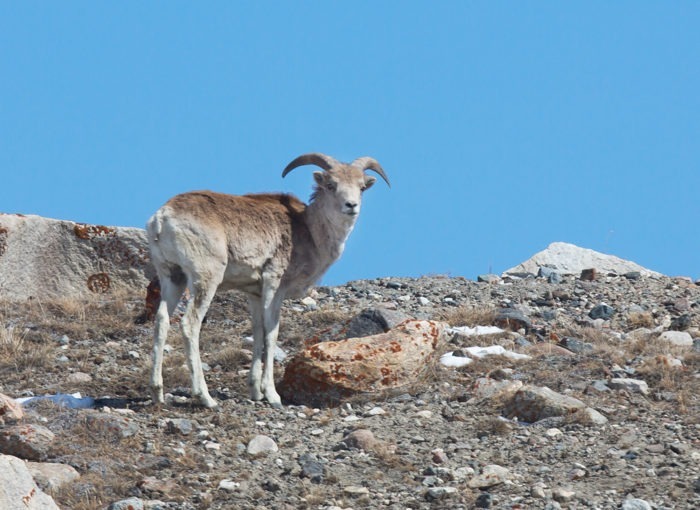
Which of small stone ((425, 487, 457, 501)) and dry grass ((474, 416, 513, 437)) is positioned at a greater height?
dry grass ((474, 416, 513, 437))

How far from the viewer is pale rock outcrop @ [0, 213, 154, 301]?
18844 mm

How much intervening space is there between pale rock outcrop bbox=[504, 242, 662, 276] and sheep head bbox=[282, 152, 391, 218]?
27.8 feet

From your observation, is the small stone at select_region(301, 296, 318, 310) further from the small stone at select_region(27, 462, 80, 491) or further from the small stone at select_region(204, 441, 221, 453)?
the small stone at select_region(27, 462, 80, 491)

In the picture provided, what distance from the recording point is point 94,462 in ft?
34.0

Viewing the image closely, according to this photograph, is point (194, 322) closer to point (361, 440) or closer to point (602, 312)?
point (361, 440)

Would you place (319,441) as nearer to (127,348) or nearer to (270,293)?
(270,293)

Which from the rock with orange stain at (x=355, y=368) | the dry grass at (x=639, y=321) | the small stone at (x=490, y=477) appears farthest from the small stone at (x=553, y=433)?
the dry grass at (x=639, y=321)

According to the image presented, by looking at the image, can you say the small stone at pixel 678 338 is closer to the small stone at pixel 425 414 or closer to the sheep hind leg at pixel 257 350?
the small stone at pixel 425 414

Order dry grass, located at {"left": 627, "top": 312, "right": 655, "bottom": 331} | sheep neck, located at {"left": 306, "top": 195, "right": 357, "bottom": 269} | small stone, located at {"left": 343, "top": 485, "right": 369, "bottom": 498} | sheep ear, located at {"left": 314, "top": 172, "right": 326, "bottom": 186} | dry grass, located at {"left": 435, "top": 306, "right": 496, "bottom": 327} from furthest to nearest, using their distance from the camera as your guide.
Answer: dry grass, located at {"left": 627, "top": 312, "right": 655, "bottom": 331} → dry grass, located at {"left": 435, "top": 306, "right": 496, "bottom": 327} → sheep ear, located at {"left": 314, "top": 172, "right": 326, "bottom": 186} → sheep neck, located at {"left": 306, "top": 195, "right": 357, "bottom": 269} → small stone, located at {"left": 343, "top": 485, "right": 369, "bottom": 498}

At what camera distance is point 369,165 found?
14.5m

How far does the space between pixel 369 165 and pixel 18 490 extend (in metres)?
7.20

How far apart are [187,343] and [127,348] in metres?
3.19

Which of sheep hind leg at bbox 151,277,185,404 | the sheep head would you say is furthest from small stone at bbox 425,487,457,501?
the sheep head

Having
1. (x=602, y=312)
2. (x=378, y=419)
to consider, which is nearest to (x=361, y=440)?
(x=378, y=419)
